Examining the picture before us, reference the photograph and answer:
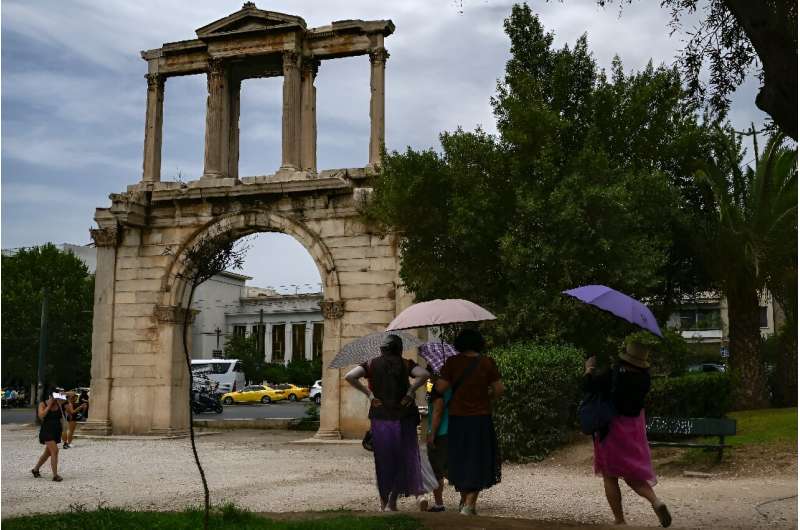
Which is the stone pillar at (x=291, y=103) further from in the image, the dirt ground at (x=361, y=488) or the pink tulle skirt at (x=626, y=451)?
the pink tulle skirt at (x=626, y=451)

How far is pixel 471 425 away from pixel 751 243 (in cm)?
1195

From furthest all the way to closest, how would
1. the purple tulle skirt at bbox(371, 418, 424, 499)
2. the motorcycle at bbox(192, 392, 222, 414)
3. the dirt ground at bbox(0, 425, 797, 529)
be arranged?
the motorcycle at bbox(192, 392, 222, 414) < the dirt ground at bbox(0, 425, 797, 529) < the purple tulle skirt at bbox(371, 418, 424, 499)

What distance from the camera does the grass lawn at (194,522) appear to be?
6.57 metres

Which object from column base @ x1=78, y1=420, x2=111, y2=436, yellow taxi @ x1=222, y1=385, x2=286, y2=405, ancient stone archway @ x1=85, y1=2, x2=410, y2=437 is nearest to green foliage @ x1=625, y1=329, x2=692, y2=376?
ancient stone archway @ x1=85, y1=2, x2=410, y2=437

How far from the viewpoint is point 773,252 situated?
709 inches

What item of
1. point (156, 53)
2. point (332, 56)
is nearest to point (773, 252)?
point (332, 56)

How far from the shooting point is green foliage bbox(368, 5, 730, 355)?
15.6m

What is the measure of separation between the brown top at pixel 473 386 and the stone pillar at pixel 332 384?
12.1 m

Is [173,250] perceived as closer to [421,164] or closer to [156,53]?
[156,53]

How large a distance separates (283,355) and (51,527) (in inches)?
2502

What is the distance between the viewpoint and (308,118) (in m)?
22.4

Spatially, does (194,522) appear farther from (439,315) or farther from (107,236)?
(107,236)

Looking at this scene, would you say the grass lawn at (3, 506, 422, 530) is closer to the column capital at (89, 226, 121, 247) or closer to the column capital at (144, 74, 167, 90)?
the column capital at (89, 226, 121, 247)

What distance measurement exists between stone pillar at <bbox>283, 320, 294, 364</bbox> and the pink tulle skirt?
6272 centimetres
